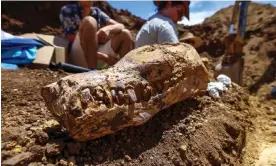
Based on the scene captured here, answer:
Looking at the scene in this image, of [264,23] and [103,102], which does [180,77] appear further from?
[264,23]

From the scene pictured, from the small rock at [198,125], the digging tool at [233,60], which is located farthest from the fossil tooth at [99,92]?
the digging tool at [233,60]

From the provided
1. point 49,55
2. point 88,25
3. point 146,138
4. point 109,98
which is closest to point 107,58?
point 88,25

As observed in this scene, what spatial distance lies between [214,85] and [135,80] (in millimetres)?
1034

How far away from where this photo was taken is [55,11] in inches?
351

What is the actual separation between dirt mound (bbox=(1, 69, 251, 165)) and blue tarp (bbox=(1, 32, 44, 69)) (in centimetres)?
91

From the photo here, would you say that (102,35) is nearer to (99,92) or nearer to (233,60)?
(99,92)

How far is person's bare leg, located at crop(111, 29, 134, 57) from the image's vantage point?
3.52m

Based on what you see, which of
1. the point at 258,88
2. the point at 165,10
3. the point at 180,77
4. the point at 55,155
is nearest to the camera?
the point at 55,155

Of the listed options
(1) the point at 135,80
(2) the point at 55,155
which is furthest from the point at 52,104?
(1) the point at 135,80

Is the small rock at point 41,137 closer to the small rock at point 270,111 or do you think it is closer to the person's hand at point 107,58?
the person's hand at point 107,58

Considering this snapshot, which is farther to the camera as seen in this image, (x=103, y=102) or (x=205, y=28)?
(x=205, y=28)

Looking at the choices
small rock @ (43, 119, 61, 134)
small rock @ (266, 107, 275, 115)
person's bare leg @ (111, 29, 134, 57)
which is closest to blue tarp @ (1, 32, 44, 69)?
person's bare leg @ (111, 29, 134, 57)

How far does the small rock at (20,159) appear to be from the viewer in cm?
145

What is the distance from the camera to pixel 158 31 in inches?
110
